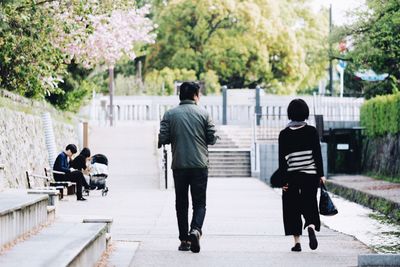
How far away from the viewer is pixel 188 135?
11.5 m

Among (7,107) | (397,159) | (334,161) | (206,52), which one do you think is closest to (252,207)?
(7,107)

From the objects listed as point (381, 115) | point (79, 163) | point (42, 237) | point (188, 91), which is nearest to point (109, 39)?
point (79, 163)

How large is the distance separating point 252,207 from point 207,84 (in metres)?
38.5

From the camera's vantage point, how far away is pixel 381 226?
17781mm

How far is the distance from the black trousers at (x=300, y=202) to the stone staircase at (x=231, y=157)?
2202cm

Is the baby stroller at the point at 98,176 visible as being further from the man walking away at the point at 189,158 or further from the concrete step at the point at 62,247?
the concrete step at the point at 62,247

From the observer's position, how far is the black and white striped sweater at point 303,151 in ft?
38.4

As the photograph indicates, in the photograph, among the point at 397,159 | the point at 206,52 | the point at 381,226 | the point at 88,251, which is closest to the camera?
the point at 88,251

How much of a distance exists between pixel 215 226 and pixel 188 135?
4017 mm

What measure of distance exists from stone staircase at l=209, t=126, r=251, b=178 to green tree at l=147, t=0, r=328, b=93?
18723 mm

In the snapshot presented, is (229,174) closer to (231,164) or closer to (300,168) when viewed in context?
(231,164)

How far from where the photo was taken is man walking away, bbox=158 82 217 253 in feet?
37.6

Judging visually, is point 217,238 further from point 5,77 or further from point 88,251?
point 5,77

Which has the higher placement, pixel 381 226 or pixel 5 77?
pixel 5 77
